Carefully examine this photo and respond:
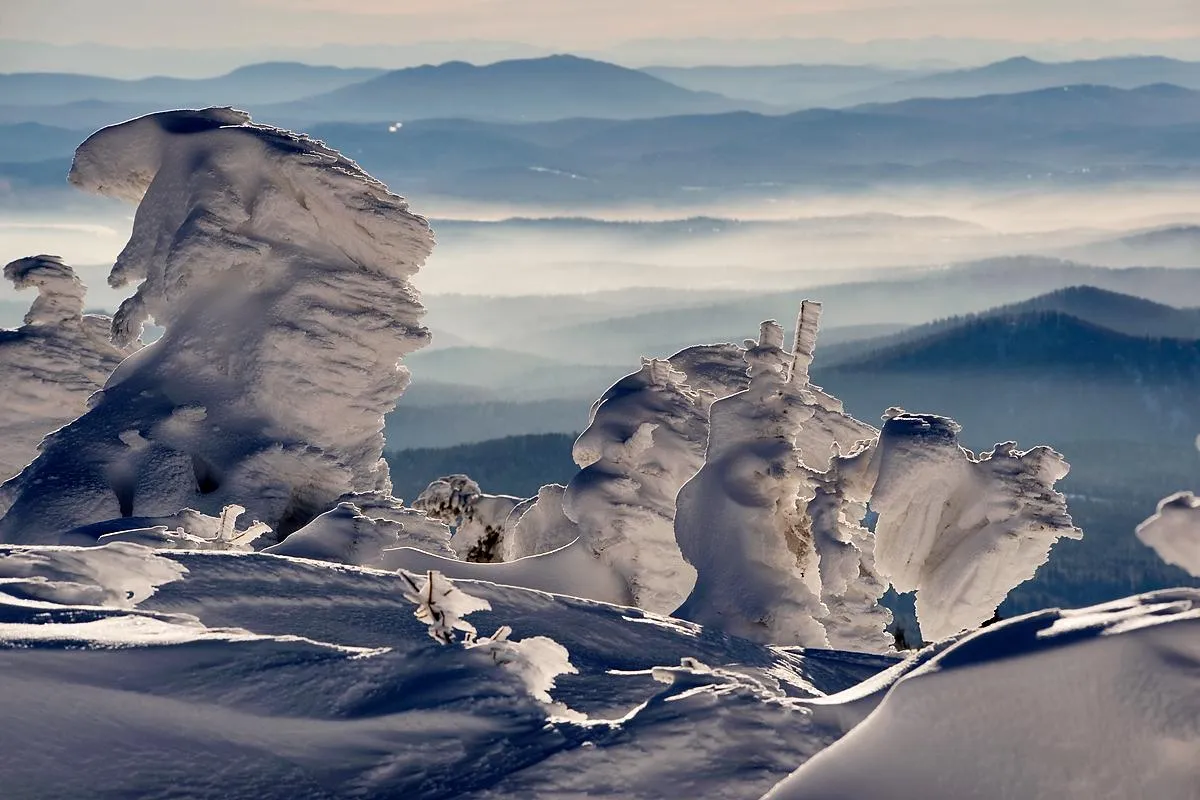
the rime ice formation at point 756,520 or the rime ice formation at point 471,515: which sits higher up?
the rime ice formation at point 756,520

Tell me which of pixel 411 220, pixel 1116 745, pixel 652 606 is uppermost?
pixel 411 220

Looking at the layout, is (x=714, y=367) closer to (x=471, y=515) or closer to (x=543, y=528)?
(x=543, y=528)

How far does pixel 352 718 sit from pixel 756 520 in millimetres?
11502

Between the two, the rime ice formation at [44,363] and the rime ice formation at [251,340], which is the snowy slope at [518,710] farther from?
the rime ice formation at [44,363]

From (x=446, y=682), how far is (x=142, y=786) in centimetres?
185

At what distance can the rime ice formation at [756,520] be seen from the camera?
59.6 ft

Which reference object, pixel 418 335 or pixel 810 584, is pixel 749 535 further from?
pixel 418 335

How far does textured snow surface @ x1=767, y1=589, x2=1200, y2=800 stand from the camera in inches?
248

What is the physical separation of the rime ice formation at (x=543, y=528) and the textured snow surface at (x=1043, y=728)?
53.5 ft

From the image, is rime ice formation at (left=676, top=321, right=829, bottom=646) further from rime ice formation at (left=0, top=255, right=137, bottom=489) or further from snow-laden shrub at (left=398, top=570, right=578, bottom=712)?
rime ice formation at (left=0, top=255, right=137, bottom=489)

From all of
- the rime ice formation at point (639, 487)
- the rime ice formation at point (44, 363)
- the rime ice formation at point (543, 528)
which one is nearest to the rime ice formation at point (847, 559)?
the rime ice formation at point (639, 487)

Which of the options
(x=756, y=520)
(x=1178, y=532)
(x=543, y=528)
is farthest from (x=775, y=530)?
(x=1178, y=532)

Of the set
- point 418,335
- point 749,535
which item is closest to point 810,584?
point 749,535

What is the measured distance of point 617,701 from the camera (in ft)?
29.7
